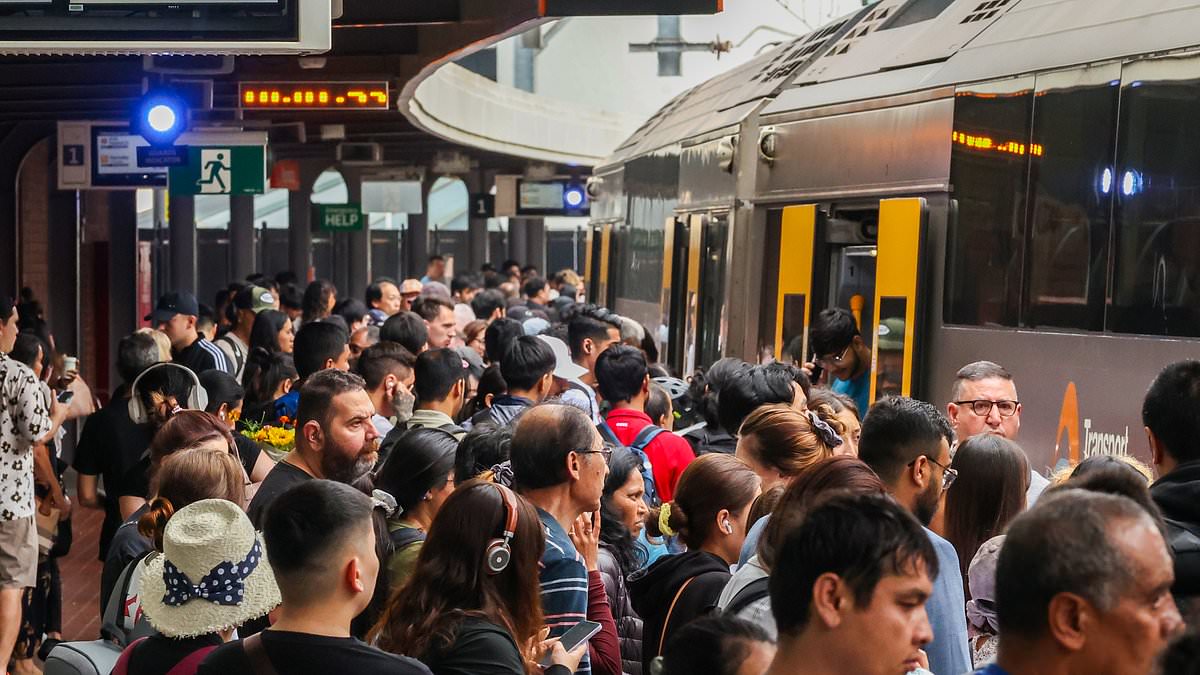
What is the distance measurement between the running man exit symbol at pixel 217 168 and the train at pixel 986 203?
5831 millimetres

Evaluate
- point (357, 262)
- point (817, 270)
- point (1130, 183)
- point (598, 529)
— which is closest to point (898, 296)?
point (817, 270)

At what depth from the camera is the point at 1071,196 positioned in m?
7.50

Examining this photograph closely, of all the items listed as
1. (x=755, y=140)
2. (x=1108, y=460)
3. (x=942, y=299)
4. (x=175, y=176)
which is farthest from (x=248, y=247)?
(x=1108, y=460)

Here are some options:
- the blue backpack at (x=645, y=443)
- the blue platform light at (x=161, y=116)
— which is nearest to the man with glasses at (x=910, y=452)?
the blue backpack at (x=645, y=443)

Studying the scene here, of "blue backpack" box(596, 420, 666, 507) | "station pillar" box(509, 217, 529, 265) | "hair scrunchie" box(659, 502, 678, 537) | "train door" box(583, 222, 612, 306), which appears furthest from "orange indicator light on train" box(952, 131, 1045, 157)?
"station pillar" box(509, 217, 529, 265)

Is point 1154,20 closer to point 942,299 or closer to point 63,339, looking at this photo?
point 942,299

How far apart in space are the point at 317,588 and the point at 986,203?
5277 mm

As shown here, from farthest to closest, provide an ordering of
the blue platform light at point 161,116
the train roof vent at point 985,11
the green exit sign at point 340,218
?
the green exit sign at point 340,218 < the blue platform light at point 161,116 < the train roof vent at point 985,11

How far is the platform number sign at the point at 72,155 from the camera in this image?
16500 mm

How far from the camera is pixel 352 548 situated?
12.6 ft

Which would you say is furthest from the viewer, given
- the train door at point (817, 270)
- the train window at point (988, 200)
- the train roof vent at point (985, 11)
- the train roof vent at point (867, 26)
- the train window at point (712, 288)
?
the train window at point (712, 288)

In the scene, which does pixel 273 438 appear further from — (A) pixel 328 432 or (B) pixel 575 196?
(B) pixel 575 196

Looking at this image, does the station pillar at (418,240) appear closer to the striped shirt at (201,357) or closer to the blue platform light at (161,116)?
the blue platform light at (161,116)

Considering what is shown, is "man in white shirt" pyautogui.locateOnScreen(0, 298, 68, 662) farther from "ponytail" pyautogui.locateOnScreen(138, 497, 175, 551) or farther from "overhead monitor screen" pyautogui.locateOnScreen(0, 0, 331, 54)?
"ponytail" pyautogui.locateOnScreen(138, 497, 175, 551)
